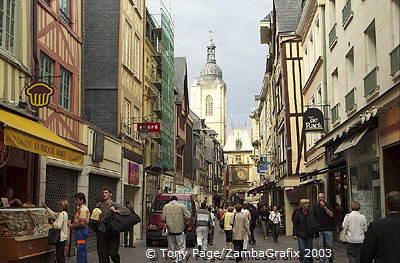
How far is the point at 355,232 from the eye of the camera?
11.6m

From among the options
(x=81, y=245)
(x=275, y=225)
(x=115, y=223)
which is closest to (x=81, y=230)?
(x=81, y=245)

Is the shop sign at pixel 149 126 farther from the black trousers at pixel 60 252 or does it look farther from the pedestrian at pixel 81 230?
the black trousers at pixel 60 252

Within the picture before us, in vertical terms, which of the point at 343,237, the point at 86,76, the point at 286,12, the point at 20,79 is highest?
the point at 286,12

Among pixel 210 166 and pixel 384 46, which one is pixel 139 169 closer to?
pixel 384 46

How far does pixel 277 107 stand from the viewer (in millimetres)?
37719

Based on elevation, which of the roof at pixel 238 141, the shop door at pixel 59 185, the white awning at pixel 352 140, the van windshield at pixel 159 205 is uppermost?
the roof at pixel 238 141

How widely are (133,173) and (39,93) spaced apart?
44.2 ft

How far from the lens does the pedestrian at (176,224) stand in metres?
13.0

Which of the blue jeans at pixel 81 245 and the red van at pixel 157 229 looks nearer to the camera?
the blue jeans at pixel 81 245

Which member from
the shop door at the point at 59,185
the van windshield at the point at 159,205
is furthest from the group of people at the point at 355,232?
the van windshield at the point at 159,205

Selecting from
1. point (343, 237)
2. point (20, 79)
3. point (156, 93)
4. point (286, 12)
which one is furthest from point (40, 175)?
point (286, 12)

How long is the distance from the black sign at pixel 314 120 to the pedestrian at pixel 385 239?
46.1 feet

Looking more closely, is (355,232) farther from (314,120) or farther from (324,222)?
(314,120)

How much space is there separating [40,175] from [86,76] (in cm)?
1051
